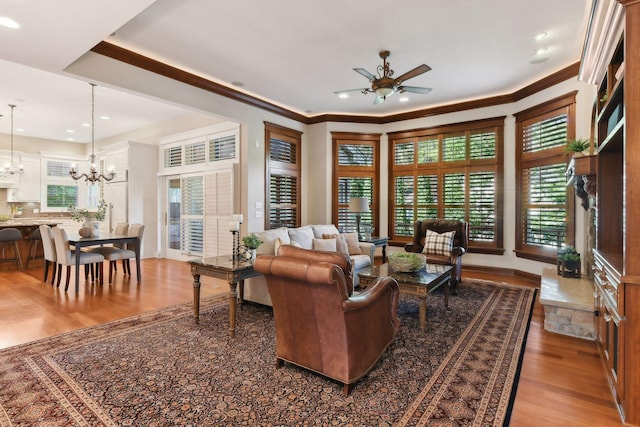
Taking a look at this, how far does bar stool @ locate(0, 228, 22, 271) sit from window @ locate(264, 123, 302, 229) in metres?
4.70

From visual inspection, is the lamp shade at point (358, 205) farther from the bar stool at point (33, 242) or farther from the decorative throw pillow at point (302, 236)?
the bar stool at point (33, 242)

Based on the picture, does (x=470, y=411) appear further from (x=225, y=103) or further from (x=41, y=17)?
(x=225, y=103)

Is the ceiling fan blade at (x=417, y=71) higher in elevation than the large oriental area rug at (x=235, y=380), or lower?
higher

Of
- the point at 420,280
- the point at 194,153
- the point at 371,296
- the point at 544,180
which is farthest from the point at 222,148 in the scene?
the point at 544,180

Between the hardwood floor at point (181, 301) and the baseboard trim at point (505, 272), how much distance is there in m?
0.15

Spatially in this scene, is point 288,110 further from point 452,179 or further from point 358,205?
point 452,179

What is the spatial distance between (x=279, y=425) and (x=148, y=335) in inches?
76.4

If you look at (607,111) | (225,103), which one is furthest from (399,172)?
(607,111)

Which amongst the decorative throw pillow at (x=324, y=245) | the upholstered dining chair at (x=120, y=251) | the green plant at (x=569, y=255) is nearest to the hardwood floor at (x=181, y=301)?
the upholstered dining chair at (x=120, y=251)

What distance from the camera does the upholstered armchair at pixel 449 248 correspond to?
15.7 feet

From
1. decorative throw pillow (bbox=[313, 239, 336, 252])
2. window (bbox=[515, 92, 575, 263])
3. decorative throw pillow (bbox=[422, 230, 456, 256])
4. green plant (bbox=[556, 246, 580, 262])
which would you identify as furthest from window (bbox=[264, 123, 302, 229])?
green plant (bbox=[556, 246, 580, 262])

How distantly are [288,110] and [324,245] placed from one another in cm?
334

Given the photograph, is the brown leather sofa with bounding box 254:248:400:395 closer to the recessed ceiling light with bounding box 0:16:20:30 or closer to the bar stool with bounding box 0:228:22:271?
the recessed ceiling light with bounding box 0:16:20:30

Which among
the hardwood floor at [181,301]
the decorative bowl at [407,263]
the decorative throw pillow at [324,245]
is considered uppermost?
the decorative throw pillow at [324,245]
